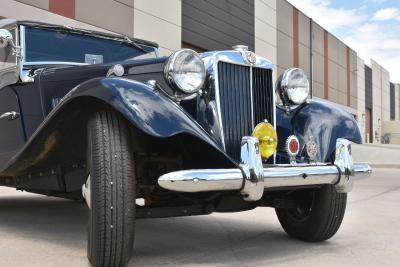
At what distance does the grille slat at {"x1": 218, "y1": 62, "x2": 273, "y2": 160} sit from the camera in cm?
329

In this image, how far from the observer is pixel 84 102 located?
10.2 feet

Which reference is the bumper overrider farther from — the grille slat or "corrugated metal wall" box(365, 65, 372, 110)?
"corrugated metal wall" box(365, 65, 372, 110)

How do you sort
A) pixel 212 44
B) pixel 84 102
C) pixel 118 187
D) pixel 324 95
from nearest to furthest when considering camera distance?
pixel 118 187 < pixel 84 102 < pixel 212 44 < pixel 324 95

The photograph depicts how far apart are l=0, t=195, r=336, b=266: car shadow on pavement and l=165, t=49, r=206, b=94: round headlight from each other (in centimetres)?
106

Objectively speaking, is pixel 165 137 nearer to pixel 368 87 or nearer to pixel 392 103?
pixel 368 87

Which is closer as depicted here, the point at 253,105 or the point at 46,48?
the point at 253,105

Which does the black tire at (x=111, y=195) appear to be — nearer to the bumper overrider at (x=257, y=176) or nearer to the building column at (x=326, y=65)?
the bumper overrider at (x=257, y=176)

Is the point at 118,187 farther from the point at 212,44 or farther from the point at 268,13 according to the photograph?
the point at 268,13

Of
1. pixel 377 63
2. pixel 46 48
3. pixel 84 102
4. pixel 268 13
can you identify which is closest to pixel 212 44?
pixel 268 13

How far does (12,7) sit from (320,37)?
82.4 feet

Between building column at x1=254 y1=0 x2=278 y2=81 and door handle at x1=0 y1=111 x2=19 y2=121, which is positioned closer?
door handle at x1=0 y1=111 x2=19 y2=121

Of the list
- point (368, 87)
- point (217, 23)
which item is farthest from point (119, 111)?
point (368, 87)

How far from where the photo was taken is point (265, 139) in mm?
3240

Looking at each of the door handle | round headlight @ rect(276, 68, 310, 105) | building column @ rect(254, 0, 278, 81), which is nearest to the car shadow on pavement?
the door handle
